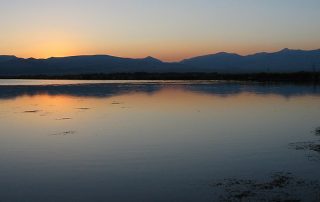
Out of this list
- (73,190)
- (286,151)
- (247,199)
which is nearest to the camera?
(247,199)

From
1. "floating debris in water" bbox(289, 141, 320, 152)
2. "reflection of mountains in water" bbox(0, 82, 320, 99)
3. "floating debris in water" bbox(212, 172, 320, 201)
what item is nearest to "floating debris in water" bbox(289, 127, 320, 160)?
"floating debris in water" bbox(289, 141, 320, 152)

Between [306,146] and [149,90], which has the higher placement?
[306,146]

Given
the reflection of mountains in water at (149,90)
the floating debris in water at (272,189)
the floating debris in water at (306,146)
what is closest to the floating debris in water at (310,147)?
the floating debris in water at (306,146)

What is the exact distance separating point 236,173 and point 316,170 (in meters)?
2.03

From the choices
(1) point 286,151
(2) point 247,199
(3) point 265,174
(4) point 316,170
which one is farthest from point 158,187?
(1) point 286,151

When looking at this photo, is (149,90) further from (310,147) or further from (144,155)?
(144,155)

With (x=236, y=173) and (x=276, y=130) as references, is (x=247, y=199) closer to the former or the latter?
(x=236, y=173)

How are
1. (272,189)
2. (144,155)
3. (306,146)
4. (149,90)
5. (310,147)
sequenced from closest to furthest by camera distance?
(272,189) → (144,155) → (310,147) → (306,146) → (149,90)

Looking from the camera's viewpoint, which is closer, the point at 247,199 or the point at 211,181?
the point at 247,199

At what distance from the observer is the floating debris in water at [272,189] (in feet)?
29.7

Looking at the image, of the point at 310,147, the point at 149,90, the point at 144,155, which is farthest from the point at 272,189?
the point at 149,90

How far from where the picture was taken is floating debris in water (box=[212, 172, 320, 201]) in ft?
29.7

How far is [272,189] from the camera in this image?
31.7 feet

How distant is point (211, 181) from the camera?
34.7ft
